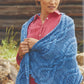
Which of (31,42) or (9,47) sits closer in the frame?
(31,42)

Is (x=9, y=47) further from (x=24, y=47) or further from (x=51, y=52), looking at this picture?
(x=51, y=52)

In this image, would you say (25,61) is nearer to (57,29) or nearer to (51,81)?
(51,81)

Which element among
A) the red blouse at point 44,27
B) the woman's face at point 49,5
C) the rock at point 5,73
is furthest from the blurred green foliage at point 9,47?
the woman's face at point 49,5

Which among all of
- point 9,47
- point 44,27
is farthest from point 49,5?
point 9,47

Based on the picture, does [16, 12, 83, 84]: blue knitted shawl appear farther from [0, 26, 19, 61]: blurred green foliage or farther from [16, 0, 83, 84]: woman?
[0, 26, 19, 61]: blurred green foliage

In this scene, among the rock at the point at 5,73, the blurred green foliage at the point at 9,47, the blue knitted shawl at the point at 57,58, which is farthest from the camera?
the blurred green foliage at the point at 9,47

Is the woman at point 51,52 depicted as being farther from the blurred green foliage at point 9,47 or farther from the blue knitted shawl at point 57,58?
the blurred green foliage at point 9,47

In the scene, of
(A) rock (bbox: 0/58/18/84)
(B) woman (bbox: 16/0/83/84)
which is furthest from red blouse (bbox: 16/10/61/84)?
(A) rock (bbox: 0/58/18/84)

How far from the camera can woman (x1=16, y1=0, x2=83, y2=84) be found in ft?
4.45

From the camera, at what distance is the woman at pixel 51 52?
4.45ft

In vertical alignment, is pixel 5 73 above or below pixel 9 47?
below

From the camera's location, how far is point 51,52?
1.35 meters

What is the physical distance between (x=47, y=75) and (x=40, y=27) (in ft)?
1.32

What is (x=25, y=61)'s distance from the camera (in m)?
1.44
